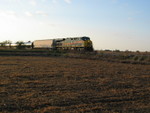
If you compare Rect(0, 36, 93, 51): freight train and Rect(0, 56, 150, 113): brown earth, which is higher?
Rect(0, 36, 93, 51): freight train

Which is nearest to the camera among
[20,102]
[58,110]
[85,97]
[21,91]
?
[58,110]

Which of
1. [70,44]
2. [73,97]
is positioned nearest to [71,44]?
[70,44]

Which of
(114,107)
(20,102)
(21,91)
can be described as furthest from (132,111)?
(21,91)

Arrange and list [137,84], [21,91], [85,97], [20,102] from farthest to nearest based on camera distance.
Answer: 1. [137,84]
2. [21,91]
3. [85,97]
4. [20,102]

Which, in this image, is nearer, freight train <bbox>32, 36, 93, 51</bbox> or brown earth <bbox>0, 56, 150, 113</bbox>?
brown earth <bbox>0, 56, 150, 113</bbox>

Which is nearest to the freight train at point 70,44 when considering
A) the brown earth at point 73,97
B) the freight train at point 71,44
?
the freight train at point 71,44

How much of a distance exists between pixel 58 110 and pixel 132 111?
7.55 ft

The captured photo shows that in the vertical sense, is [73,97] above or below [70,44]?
below

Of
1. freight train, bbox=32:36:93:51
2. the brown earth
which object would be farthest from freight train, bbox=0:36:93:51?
the brown earth

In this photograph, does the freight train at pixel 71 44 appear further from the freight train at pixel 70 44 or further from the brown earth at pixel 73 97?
the brown earth at pixel 73 97

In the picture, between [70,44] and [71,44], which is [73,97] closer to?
[71,44]

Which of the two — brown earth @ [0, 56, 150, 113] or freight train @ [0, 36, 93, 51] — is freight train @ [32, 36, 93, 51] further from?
brown earth @ [0, 56, 150, 113]

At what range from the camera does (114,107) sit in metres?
7.82

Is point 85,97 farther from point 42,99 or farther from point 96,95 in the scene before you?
point 42,99
